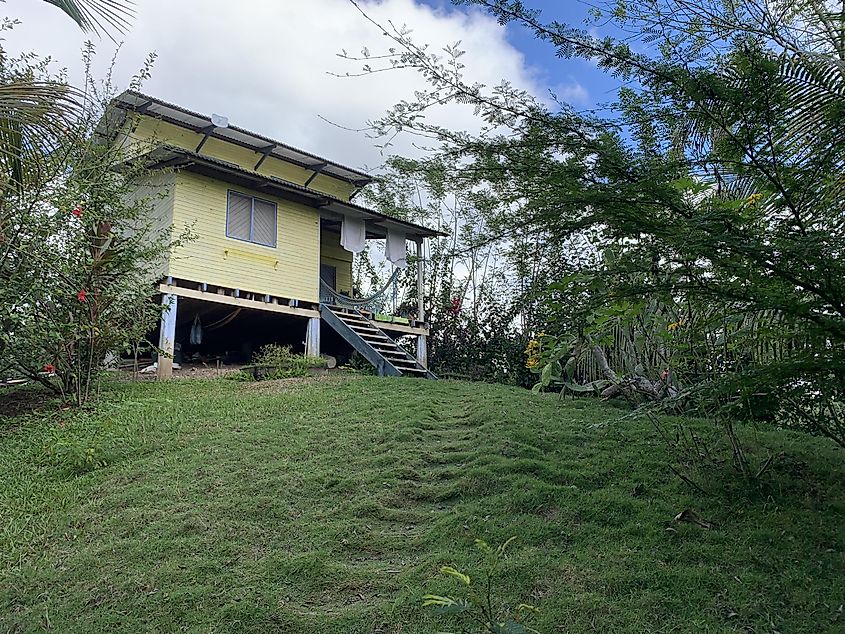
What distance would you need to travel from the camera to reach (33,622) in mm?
4074

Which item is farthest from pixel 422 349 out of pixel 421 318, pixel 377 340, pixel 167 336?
pixel 167 336

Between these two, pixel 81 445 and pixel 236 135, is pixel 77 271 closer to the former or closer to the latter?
pixel 81 445

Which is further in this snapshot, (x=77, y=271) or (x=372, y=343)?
(x=372, y=343)

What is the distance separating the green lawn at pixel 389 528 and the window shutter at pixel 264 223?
6.13m

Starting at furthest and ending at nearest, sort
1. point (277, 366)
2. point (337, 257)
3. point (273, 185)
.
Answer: point (337, 257) < point (273, 185) < point (277, 366)

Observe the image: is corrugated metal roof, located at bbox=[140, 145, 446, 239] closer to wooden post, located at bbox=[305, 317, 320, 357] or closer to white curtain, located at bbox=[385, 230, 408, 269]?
white curtain, located at bbox=[385, 230, 408, 269]

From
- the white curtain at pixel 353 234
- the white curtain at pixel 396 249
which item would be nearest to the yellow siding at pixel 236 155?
the white curtain at pixel 353 234

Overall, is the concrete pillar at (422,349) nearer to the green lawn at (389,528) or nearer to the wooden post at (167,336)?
the wooden post at (167,336)

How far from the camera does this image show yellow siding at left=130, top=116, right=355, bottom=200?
13523 mm

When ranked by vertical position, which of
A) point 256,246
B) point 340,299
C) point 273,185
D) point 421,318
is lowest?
point 421,318

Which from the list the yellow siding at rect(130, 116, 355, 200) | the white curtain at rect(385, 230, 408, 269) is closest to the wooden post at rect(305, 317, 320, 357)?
the white curtain at rect(385, 230, 408, 269)

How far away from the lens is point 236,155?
14766mm

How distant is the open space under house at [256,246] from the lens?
1225cm

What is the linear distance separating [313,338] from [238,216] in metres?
2.73
